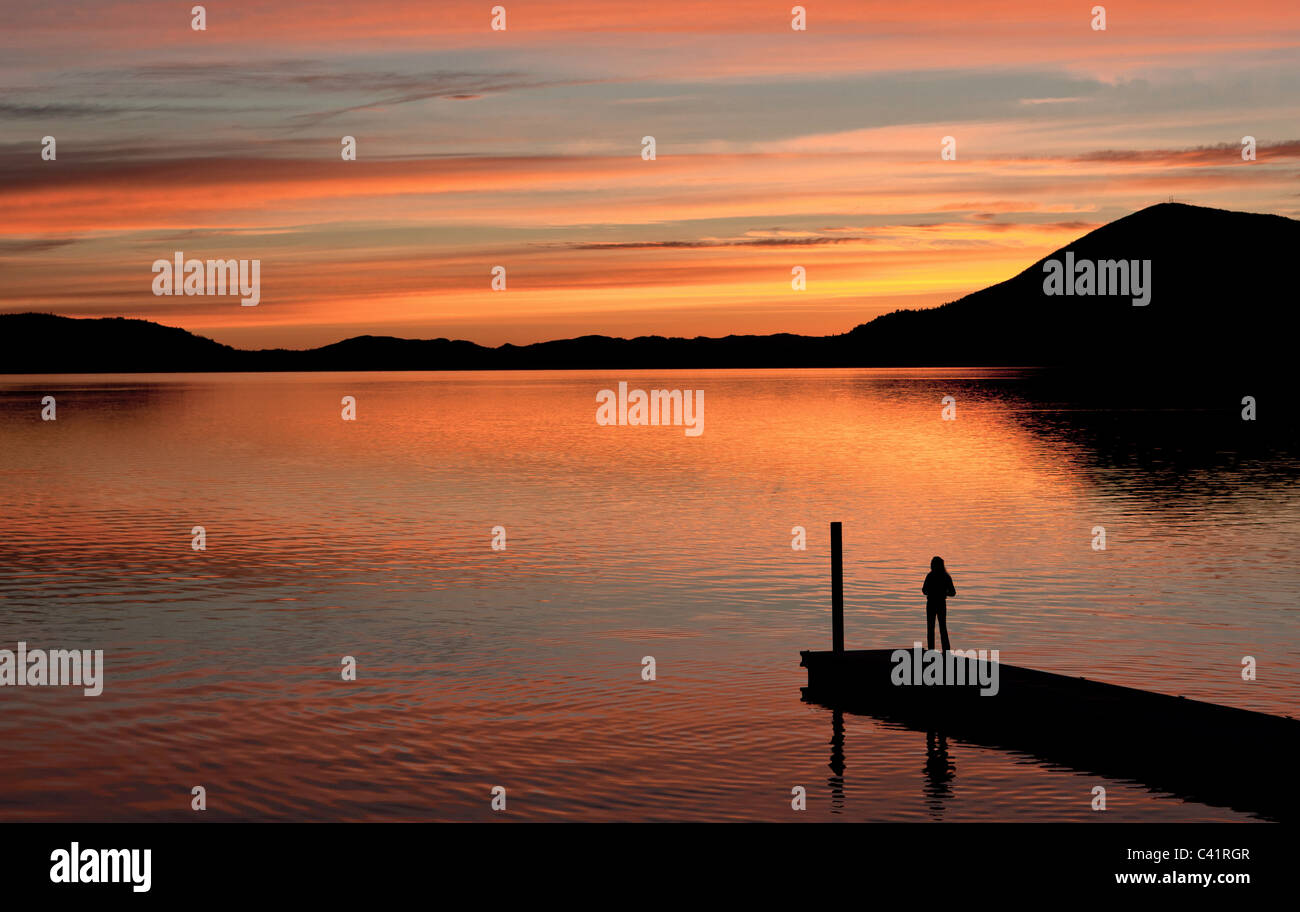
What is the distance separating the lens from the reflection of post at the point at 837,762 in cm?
2145

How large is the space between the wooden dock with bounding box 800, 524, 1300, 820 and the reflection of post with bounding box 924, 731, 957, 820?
0.48 metres

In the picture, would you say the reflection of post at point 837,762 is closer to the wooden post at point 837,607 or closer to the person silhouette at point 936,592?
the wooden post at point 837,607

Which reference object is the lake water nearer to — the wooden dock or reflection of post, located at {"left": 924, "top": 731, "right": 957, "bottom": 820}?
reflection of post, located at {"left": 924, "top": 731, "right": 957, "bottom": 820}

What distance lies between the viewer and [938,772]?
2273 centimetres

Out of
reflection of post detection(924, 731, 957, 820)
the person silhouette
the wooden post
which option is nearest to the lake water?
reflection of post detection(924, 731, 957, 820)

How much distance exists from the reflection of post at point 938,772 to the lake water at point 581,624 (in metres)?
0.06

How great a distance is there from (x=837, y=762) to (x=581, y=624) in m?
15.2

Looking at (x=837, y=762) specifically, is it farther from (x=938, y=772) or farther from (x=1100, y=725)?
(x=1100, y=725)

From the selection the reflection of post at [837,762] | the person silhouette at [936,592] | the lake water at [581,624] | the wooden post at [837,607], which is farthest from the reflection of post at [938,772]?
the wooden post at [837,607]

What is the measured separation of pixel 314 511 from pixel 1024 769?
51525 millimetres

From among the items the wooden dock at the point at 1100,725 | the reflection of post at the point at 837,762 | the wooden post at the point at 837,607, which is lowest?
the reflection of post at the point at 837,762
